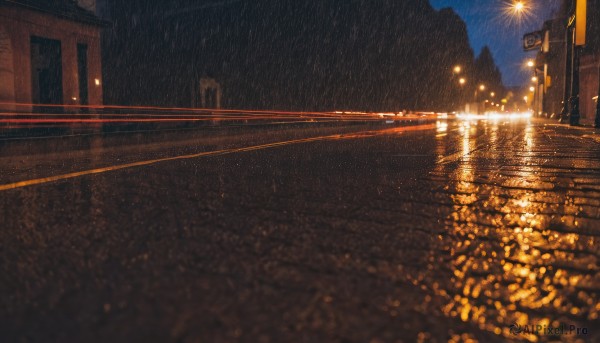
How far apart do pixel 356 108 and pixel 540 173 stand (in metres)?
46.3

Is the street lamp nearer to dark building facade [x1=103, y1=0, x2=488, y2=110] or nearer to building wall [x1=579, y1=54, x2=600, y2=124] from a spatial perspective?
building wall [x1=579, y1=54, x2=600, y2=124]

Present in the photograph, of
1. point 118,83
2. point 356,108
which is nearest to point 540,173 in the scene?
point 118,83

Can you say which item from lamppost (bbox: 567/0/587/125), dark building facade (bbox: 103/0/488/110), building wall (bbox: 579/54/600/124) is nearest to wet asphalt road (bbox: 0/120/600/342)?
lamppost (bbox: 567/0/587/125)

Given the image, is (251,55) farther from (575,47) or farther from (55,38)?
(575,47)

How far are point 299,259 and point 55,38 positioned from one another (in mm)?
24227

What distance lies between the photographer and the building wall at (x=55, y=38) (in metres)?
21.5

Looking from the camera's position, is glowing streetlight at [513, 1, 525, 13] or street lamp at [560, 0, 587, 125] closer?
street lamp at [560, 0, 587, 125]

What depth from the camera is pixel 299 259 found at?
9.18 ft

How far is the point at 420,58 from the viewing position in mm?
81750

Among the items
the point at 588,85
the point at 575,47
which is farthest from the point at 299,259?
the point at 588,85

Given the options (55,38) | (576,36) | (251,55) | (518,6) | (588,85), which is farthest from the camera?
(588,85)

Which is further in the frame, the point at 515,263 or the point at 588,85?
the point at 588,85

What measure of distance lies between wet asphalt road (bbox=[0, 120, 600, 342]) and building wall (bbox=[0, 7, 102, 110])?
18.1 metres

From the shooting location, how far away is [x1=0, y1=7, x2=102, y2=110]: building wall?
21453mm
